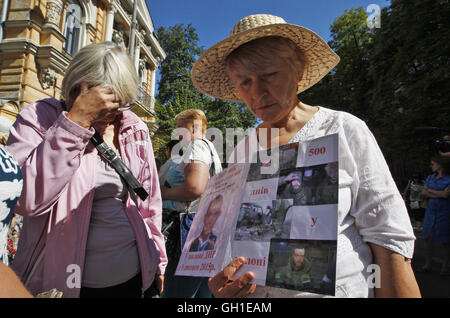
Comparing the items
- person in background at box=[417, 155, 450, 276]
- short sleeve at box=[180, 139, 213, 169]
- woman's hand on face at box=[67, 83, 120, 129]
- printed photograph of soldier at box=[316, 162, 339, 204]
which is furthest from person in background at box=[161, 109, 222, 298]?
person in background at box=[417, 155, 450, 276]

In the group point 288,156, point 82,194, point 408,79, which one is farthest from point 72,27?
point 408,79

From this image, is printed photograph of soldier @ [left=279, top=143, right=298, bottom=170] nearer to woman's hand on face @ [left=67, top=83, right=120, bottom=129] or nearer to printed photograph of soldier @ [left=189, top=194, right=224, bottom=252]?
printed photograph of soldier @ [left=189, top=194, right=224, bottom=252]

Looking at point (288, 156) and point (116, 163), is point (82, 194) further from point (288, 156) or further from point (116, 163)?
point (288, 156)

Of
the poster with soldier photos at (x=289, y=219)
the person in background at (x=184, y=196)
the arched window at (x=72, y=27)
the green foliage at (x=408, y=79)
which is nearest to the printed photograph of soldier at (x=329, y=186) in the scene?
the poster with soldier photos at (x=289, y=219)

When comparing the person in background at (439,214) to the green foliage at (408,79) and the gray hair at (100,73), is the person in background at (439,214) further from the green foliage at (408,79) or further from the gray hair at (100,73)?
the green foliage at (408,79)

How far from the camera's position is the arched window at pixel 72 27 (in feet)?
40.7

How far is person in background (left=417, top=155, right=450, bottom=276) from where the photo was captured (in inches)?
193

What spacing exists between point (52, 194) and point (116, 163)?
13.7 inches

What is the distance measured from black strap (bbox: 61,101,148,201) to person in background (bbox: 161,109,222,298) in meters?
0.74

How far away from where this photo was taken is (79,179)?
4.65ft

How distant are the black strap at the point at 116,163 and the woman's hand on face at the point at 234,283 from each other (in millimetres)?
753
